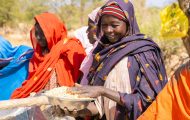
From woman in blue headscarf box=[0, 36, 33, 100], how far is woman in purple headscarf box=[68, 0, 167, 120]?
166cm

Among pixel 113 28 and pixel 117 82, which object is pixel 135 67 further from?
pixel 113 28

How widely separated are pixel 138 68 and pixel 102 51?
0.36 meters

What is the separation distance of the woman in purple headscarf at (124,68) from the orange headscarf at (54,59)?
860 millimetres

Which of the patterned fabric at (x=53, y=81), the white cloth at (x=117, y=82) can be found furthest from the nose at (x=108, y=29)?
the patterned fabric at (x=53, y=81)

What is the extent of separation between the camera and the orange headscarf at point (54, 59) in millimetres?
3945

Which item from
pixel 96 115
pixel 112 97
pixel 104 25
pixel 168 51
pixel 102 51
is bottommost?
pixel 168 51

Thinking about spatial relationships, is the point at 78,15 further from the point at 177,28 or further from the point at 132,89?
the point at 132,89

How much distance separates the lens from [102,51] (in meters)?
3.07

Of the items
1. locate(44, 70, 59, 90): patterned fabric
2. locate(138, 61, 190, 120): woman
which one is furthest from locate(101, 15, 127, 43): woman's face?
locate(44, 70, 59, 90): patterned fabric

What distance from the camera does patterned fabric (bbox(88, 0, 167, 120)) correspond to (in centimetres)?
281

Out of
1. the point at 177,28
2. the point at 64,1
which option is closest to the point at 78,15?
the point at 64,1

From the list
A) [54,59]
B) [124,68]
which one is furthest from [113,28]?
[54,59]

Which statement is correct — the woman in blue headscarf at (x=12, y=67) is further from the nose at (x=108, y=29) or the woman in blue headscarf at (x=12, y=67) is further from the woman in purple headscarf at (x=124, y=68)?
the nose at (x=108, y=29)

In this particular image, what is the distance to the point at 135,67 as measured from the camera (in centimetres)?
286
